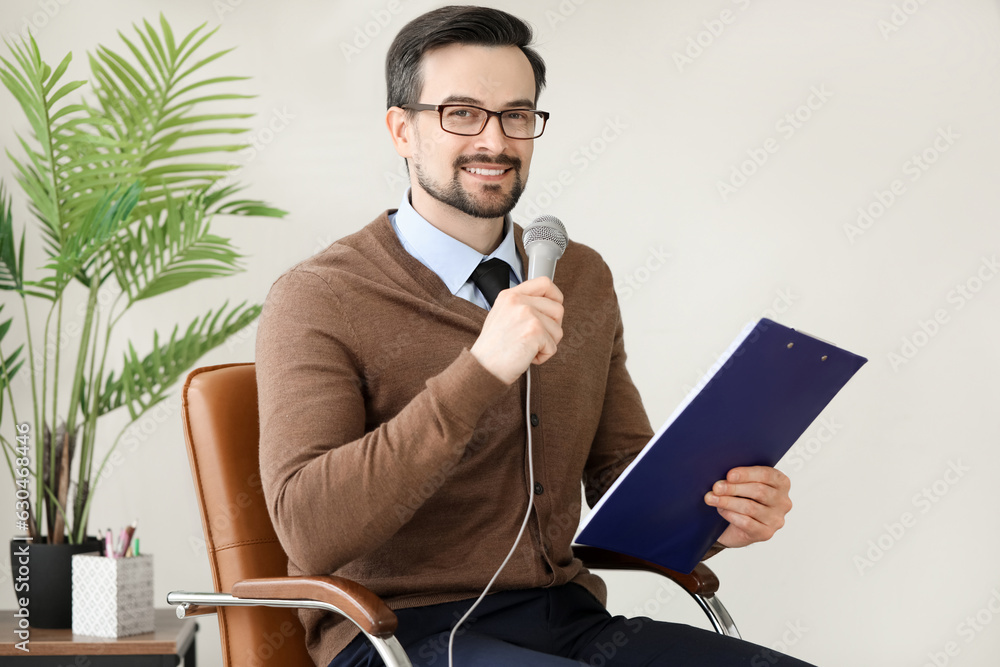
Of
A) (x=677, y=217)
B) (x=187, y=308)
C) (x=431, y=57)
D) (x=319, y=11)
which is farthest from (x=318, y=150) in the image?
(x=431, y=57)

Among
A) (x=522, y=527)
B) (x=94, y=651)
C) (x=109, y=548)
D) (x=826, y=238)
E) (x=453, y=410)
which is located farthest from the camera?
(x=826, y=238)

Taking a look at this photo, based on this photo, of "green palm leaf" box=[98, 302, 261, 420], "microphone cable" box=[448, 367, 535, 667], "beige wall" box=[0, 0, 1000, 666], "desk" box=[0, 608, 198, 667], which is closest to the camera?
"microphone cable" box=[448, 367, 535, 667]

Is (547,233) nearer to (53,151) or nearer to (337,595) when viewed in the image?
(337,595)

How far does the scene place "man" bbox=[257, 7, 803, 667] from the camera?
1.12 m

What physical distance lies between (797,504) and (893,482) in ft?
1.15

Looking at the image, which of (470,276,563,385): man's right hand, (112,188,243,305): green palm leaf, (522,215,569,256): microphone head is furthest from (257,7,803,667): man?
(112,188,243,305): green palm leaf

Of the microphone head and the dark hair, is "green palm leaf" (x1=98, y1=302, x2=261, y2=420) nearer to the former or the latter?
the dark hair

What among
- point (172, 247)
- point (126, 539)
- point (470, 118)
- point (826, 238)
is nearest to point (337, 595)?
point (470, 118)

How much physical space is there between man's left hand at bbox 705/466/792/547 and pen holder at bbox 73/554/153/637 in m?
1.44

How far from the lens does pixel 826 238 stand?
121 inches

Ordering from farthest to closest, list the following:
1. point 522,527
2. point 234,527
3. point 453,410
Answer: point 234,527, point 522,527, point 453,410

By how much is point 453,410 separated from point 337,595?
29cm

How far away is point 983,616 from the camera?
10.0 feet

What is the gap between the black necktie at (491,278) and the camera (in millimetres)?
1479
